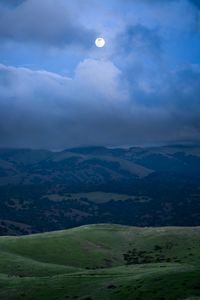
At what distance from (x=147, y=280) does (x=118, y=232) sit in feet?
301

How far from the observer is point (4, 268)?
80375 mm

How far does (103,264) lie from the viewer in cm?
10456

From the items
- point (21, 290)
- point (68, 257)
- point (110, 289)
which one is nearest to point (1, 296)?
point (21, 290)

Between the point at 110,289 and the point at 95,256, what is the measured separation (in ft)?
203

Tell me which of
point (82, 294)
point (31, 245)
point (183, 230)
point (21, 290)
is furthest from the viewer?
point (183, 230)

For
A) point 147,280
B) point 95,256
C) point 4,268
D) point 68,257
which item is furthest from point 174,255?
point 147,280

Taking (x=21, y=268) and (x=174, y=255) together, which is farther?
(x=174, y=255)

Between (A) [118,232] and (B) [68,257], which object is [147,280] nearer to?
(B) [68,257]

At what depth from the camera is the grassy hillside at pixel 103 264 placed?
163 feet

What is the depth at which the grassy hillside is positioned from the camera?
163 ft

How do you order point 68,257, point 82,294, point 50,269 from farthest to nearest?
point 68,257 → point 50,269 → point 82,294

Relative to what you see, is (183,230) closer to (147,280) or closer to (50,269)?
(50,269)

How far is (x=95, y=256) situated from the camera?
111875mm

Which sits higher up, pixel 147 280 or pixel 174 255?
pixel 147 280
